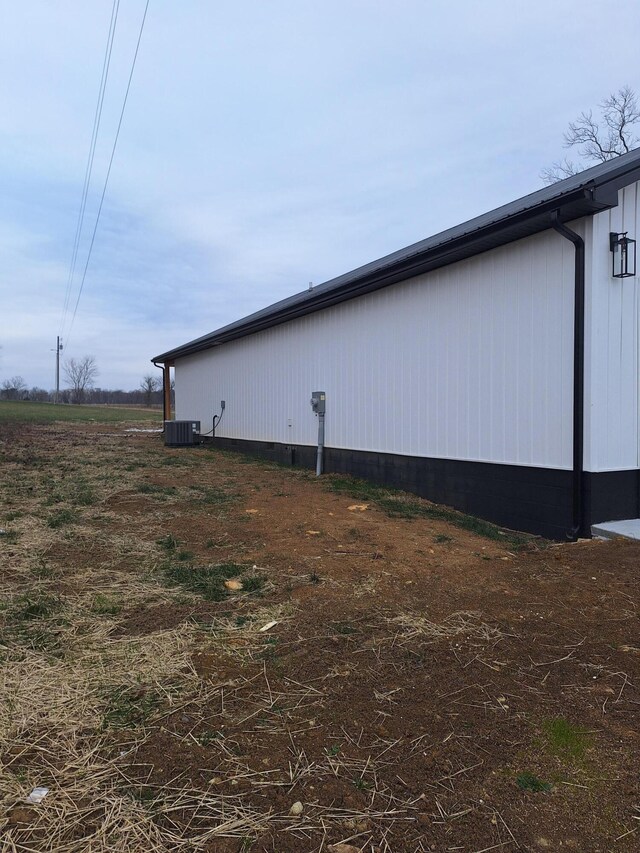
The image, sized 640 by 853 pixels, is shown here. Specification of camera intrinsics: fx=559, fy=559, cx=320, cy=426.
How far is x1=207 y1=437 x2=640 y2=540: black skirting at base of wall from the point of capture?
19.0 feet

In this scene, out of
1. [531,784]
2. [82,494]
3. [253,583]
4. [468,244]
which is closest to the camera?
[531,784]

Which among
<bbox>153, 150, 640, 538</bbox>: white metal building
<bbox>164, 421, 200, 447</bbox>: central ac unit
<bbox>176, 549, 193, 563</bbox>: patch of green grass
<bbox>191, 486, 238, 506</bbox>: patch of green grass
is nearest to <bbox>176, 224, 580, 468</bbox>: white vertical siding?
<bbox>153, 150, 640, 538</bbox>: white metal building

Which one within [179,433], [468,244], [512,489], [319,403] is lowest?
[512,489]

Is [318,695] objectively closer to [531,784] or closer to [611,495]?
[531,784]

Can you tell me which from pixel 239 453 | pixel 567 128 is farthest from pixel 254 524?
pixel 567 128

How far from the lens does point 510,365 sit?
663cm

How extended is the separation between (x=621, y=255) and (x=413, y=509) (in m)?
3.78

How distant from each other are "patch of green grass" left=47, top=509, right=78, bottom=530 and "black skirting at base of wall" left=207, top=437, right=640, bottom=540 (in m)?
4.67

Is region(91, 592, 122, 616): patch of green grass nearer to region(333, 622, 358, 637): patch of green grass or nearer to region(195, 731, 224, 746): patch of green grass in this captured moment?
region(333, 622, 358, 637): patch of green grass

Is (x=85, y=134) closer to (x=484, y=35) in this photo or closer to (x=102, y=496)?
(x=484, y=35)

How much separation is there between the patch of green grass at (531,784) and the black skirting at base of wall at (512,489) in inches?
164

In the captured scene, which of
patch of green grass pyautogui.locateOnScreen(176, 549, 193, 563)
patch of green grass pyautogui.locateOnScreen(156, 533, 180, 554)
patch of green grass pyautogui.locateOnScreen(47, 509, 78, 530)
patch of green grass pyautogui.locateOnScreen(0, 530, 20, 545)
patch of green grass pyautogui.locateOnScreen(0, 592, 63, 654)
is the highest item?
patch of green grass pyautogui.locateOnScreen(47, 509, 78, 530)

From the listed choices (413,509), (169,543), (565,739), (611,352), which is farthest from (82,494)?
(565,739)

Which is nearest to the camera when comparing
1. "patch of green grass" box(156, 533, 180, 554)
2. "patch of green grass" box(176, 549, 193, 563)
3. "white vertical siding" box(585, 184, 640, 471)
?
"patch of green grass" box(176, 549, 193, 563)
